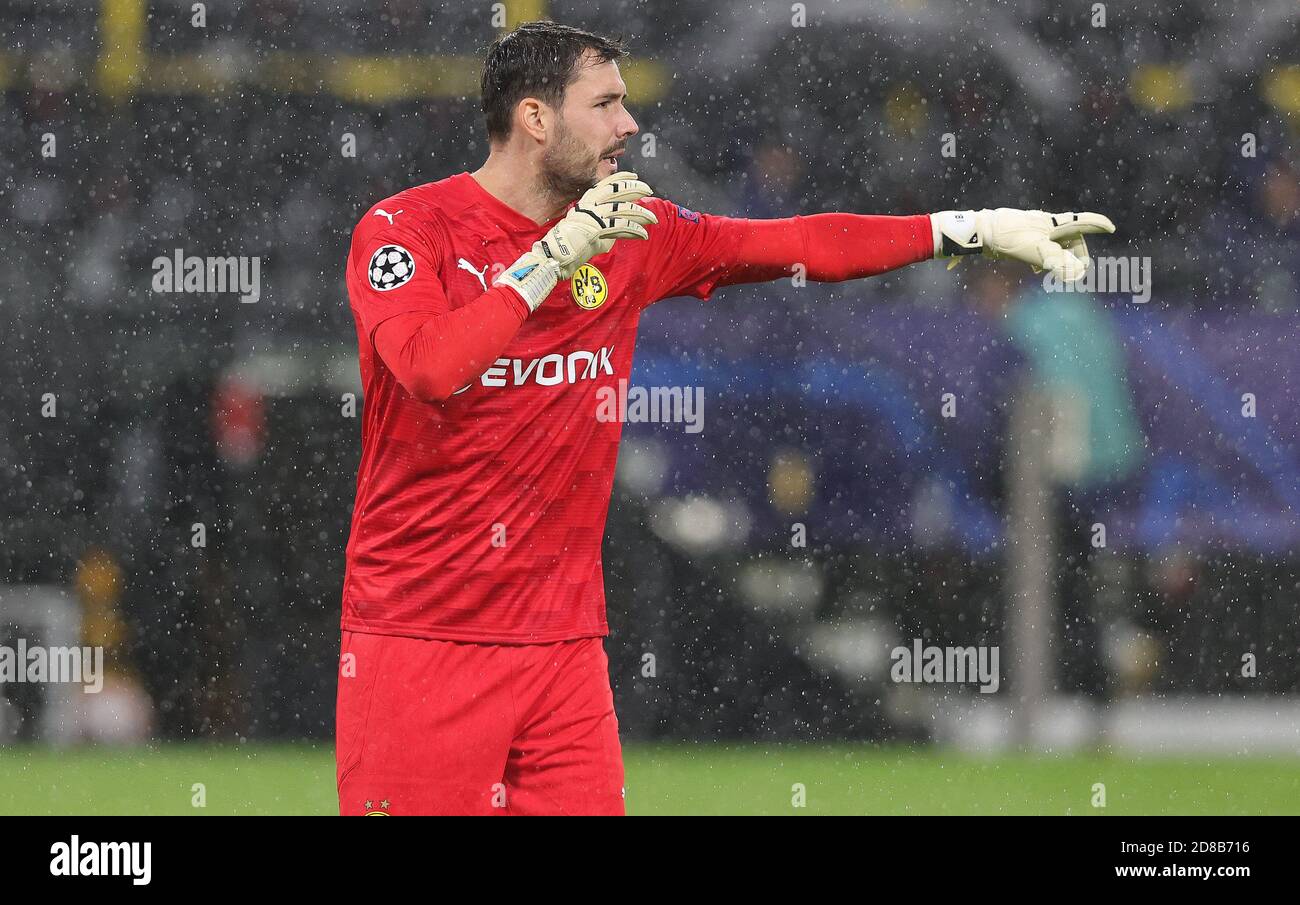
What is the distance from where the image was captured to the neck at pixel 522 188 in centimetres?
335

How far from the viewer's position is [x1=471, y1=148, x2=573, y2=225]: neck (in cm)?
335

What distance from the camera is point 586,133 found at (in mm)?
3328

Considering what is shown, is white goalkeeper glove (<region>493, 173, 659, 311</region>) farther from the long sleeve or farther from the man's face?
the long sleeve

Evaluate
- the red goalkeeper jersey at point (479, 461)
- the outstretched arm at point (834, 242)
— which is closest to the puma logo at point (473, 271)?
the red goalkeeper jersey at point (479, 461)

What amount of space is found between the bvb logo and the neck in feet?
0.42

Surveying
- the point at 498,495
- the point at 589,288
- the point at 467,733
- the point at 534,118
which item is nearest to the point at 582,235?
the point at 589,288

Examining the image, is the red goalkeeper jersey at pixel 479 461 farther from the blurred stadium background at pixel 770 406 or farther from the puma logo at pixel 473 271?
the blurred stadium background at pixel 770 406

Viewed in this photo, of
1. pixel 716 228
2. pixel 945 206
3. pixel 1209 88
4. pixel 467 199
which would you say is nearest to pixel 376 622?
pixel 467 199

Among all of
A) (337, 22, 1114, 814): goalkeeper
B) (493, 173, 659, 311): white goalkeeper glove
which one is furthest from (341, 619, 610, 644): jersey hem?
(493, 173, 659, 311): white goalkeeper glove

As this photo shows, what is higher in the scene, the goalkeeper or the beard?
the beard

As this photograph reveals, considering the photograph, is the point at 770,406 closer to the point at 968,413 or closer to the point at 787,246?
the point at 968,413

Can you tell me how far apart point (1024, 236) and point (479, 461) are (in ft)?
3.84

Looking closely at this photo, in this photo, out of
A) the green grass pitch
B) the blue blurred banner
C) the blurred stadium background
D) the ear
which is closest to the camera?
the ear

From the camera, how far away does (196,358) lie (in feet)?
21.8
